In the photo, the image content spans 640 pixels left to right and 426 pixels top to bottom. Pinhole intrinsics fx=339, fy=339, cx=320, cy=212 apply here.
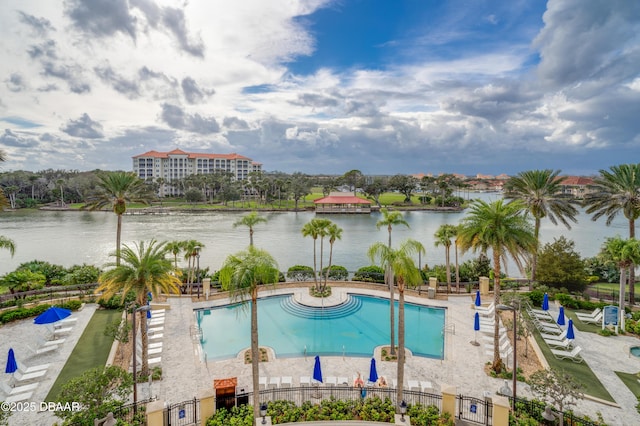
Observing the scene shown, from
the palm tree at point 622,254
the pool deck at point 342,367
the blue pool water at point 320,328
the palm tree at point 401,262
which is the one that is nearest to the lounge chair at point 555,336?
the pool deck at point 342,367

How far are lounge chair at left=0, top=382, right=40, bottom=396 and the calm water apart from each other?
74.0ft

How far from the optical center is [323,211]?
91.5 m

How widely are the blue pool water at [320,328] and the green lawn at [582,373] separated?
4601 mm

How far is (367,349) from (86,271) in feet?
71.8

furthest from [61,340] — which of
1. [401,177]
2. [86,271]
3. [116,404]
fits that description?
[401,177]

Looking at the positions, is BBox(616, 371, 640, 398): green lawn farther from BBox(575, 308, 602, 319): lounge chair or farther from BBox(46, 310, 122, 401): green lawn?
BBox(46, 310, 122, 401): green lawn

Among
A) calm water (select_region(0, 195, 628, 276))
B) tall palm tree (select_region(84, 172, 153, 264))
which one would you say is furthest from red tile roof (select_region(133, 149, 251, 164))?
tall palm tree (select_region(84, 172, 153, 264))

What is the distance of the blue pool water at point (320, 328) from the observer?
17.4 meters

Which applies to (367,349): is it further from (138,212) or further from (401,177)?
(401,177)

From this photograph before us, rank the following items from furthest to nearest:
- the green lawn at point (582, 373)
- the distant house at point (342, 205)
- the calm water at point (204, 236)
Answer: the distant house at point (342, 205)
the calm water at point (204, 236)
the green lawn at point (582, 373)

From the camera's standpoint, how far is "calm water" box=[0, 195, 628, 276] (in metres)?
39.7

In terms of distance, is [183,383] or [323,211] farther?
[323,211]

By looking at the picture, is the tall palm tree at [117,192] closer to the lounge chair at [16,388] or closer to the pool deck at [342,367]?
the pool deck at [342,367]

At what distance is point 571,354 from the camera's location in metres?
15.1
